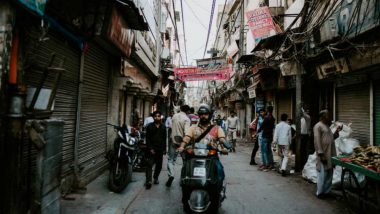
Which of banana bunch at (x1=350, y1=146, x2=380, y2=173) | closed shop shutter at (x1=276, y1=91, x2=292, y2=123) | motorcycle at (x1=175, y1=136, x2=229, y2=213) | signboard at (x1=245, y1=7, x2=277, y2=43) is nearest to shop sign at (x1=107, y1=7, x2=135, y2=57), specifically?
motorcycle at (x1=175, y1=136, x2=229, y2=213)

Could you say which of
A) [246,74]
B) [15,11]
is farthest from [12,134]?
[246,74]

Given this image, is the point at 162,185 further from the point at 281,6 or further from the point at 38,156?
the point at 281,6

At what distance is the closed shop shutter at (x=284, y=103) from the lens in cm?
1585

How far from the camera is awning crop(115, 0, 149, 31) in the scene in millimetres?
6282

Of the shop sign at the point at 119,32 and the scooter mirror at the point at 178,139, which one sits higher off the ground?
the shop sign at the point at 119,32

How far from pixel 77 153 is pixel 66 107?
3.63 ft

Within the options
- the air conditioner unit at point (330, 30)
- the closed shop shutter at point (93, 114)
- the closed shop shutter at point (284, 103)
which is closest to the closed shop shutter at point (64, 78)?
the closed shop shutter at point (93, 114)

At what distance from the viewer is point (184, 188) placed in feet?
16.7

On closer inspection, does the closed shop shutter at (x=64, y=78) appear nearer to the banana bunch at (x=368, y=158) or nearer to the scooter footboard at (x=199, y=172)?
the scooter footboard at (x=199, y=172)

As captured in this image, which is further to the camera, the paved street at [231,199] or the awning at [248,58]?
the awning at [248,58]

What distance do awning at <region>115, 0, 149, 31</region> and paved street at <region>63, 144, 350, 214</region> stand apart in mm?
3743

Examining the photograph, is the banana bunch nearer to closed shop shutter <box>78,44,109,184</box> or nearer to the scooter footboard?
the scooter footboard

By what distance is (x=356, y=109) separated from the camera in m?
9.77

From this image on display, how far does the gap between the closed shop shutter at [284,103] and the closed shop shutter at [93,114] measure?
9.49 metres
